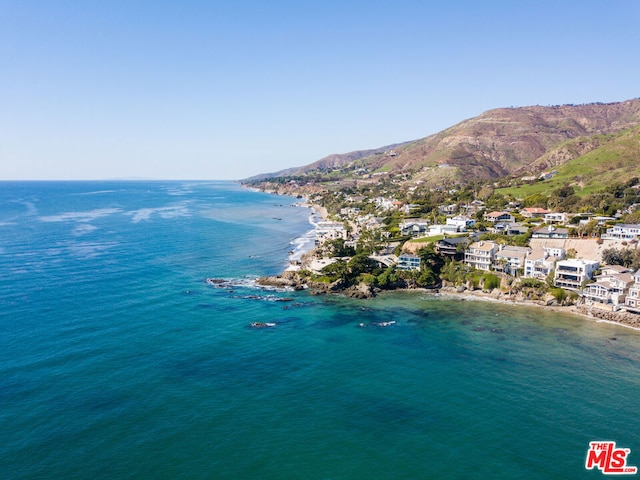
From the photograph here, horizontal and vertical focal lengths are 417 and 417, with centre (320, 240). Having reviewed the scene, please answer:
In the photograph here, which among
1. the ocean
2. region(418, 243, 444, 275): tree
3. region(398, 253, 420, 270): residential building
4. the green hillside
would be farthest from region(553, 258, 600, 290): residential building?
the green hillside

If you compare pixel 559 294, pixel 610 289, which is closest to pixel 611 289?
pixel 610 289

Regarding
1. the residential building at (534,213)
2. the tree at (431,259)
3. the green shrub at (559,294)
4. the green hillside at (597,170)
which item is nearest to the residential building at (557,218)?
the residential building at (534,213)

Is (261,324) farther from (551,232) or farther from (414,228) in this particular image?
(551,232)

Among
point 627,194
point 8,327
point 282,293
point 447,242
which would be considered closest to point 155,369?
point 8,327

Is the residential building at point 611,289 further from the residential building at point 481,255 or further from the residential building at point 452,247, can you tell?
the residential building at point 452,247

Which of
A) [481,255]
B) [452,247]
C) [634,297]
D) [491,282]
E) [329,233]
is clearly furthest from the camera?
[329,233]
